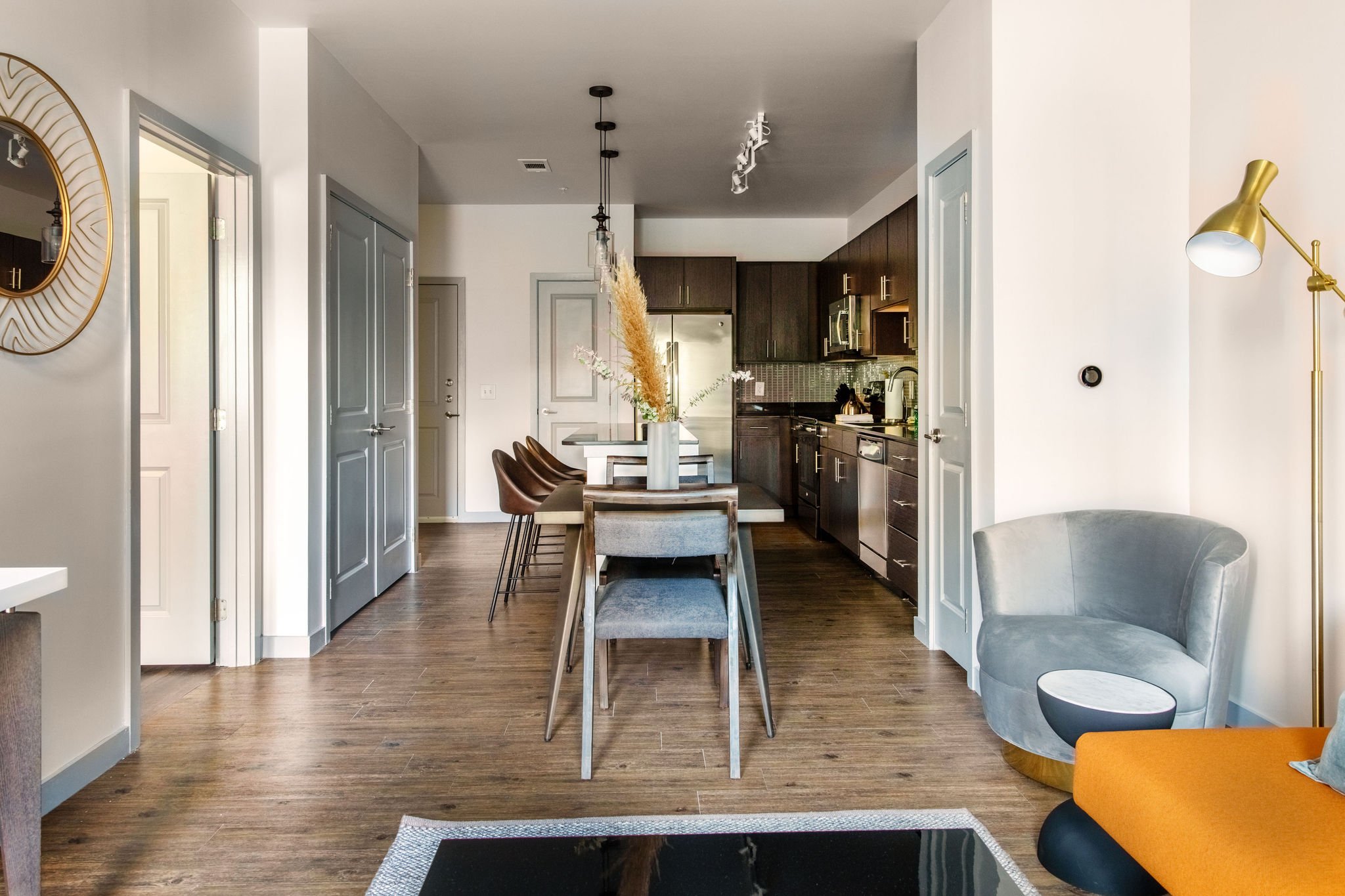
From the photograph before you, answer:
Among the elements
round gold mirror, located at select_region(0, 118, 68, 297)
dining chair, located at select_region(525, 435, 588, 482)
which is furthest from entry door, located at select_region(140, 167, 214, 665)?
dining chair, located at select_region(525, 435, 588, 482)

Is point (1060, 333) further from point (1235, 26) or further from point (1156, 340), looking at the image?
point (1235, 26)

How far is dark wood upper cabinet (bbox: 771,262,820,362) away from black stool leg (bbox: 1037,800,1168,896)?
6.26 metres

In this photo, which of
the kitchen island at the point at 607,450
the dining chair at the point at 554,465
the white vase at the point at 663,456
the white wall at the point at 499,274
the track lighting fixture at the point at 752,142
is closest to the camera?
the white vase at the point at 663,456

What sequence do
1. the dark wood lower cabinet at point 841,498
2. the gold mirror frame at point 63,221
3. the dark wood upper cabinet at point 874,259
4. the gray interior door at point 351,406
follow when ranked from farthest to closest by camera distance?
the dark wood upper cabinet at point 874,259 → the dark wood lower cabinet at point 841,498 → the gray interior door at point 351,406 → the gold mirror frame at point 63,221

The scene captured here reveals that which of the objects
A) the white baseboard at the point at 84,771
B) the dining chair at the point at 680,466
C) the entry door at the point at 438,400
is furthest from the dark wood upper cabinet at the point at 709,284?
the white baseboard at the point at 84,771

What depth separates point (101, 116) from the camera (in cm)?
255

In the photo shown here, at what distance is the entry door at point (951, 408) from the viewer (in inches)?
132

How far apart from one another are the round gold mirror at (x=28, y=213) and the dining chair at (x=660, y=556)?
1600mm

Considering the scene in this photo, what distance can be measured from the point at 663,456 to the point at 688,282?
16.9 feet

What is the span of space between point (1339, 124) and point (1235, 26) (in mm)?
615

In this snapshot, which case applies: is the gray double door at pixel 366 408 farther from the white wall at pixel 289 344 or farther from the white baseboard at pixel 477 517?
A: the white baseboard at pixel 477 517

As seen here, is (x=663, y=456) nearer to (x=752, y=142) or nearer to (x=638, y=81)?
(x=638, y=81)

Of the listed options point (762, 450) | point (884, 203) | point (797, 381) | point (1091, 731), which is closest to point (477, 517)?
point (762, 450)

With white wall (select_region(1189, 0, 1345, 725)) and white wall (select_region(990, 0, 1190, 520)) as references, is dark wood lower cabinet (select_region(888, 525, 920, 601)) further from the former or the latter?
white wall (select_region(1189, 0, 1345, 725))
